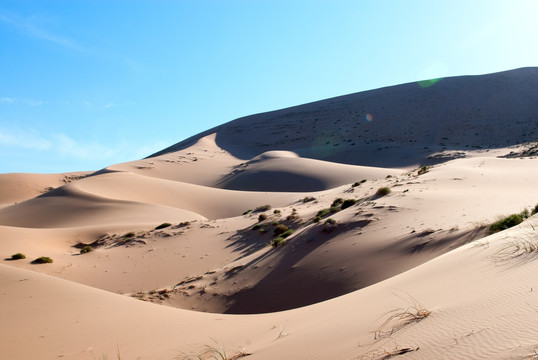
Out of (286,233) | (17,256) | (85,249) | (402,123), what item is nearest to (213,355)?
(286,233)

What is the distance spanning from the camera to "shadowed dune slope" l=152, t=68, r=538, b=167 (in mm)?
56031

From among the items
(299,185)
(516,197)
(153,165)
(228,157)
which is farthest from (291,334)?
(228,157)

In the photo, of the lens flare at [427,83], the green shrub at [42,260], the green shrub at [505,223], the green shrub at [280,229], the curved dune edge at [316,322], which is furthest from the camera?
the lens flare at [427,83]

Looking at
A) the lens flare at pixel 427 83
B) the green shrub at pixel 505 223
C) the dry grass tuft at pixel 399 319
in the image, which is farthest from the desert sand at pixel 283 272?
the lens flare at pixel 427 83

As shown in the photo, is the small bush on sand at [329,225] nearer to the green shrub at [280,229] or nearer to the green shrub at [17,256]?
the green shrub at [280,229]

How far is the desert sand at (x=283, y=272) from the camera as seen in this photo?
13.1 feet

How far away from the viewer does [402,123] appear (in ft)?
223

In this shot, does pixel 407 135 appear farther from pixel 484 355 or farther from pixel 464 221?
pixel 484 355

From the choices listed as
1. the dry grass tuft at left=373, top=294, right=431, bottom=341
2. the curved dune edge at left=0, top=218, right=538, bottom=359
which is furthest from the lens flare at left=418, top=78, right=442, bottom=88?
the dry grass tuft at left=373, top=294, right=431, bottom=341

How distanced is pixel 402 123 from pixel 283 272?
6068 cm

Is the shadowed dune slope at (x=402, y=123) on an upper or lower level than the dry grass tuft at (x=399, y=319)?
upper

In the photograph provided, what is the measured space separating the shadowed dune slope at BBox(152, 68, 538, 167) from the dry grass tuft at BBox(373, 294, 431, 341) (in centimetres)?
4552

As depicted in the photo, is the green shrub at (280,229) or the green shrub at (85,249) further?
the green shrub at (85,249)

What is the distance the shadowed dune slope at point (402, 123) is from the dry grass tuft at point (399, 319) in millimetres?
45525
